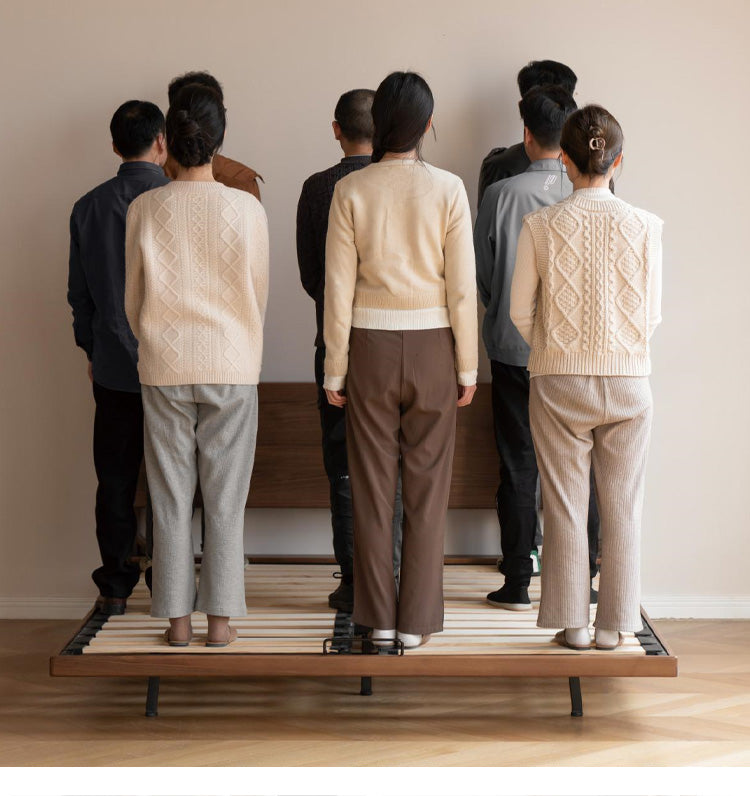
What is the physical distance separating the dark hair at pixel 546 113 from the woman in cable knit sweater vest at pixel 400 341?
551 mm

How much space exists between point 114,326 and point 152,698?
1178mm

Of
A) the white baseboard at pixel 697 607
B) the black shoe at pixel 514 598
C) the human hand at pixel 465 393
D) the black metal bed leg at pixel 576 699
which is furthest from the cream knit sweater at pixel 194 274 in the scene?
the white baseboard at pixel 697 607

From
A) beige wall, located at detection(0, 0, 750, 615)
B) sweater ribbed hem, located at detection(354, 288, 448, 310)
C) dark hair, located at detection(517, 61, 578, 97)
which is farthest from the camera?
beige wall, located at detection(0, 0, 750, 615)

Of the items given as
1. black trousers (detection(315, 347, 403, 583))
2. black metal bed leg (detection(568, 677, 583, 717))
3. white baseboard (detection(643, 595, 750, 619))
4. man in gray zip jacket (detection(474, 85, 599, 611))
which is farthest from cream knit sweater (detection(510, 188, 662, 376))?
white baseboard (detection(643, 595, 750, 619))

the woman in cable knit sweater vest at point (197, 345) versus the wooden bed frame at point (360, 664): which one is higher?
the woman in cable knit sweater vest at point (197, 345)

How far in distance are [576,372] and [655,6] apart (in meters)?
2.05

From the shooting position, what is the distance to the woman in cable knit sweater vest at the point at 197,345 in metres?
2.74

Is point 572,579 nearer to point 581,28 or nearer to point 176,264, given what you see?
point 176,264

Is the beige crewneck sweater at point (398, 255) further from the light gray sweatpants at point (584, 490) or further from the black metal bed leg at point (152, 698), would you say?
the black metal bed leg at point (152, 698)

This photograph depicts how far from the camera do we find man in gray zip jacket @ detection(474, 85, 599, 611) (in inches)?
123

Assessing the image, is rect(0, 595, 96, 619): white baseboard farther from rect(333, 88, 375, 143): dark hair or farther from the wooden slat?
rect(333, 88, 375, 143): dark hair

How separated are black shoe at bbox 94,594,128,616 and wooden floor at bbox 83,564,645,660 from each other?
0.04m

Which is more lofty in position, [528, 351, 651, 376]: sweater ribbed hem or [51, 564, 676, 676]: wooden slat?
[528, 351, 651, 376]: sweater ribbed hem

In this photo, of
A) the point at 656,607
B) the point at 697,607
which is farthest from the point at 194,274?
the point at 697,607
